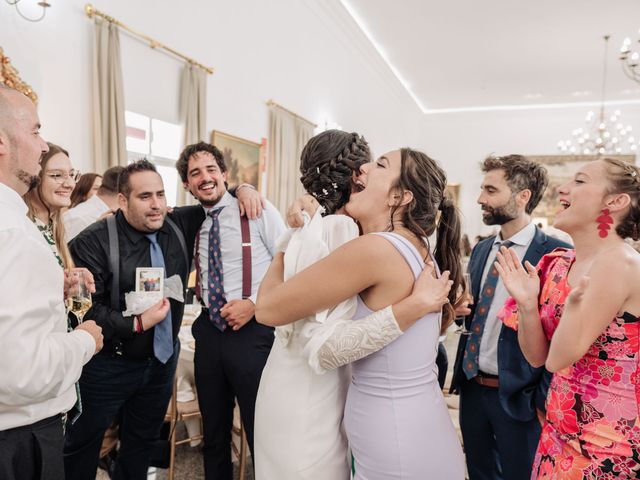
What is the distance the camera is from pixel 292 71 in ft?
23.5

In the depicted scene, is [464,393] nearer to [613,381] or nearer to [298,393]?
[613,381]

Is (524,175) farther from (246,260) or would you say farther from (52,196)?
(52,196)

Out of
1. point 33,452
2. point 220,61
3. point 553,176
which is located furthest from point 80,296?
point 553,176


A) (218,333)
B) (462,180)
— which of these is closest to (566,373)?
(218,333)

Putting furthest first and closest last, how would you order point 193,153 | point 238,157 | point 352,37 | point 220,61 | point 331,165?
point 352,37
point 238,157
point 220,61
point 193,153
point 331,165

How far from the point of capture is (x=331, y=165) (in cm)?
162

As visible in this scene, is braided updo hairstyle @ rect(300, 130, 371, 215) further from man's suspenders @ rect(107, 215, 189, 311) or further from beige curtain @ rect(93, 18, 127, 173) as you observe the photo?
beige curtain @ rect(93, 18, 127, 173)

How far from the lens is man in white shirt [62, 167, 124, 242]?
11.6ft

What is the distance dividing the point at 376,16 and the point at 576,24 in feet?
11.6

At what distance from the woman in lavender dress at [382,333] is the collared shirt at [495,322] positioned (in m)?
0.94

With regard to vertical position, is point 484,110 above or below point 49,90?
above

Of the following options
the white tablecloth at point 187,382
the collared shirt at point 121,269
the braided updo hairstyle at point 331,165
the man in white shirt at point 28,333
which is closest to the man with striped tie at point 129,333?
the collared shirt at point 121,269

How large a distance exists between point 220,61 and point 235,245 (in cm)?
381

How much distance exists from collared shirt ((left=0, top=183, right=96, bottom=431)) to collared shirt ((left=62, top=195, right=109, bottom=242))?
7.51ft
